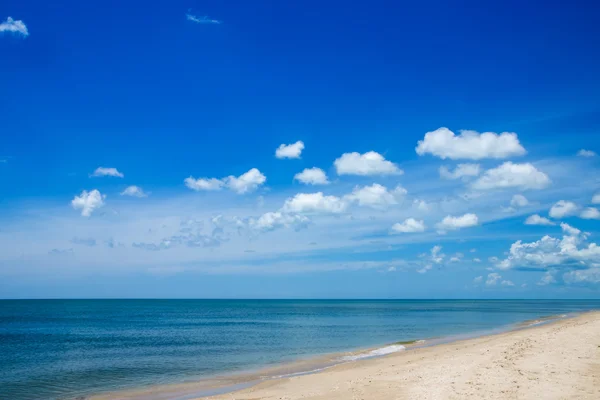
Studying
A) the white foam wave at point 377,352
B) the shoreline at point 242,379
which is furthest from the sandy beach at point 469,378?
the white foam wave at point 377,352

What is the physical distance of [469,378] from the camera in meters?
18.4

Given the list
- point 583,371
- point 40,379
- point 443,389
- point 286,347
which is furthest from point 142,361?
point 583,371

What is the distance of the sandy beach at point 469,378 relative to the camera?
52.5 ft

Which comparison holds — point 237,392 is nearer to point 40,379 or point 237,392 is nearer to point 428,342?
point 40,379

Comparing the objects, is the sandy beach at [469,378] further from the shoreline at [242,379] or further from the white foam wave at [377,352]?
the white foam wave at [377,352]

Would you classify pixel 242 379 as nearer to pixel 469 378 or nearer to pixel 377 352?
pixel 469 378

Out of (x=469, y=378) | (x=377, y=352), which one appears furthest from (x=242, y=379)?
(x=377, y=352)

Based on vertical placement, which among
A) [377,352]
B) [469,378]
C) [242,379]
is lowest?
[377,352]

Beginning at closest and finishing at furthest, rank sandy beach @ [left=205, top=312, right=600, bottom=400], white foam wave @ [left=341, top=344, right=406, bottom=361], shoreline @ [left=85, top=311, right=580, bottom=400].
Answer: sandy beach @ [left=205, top=312, right=600, bottom=400]
shoreline @ [left=85, top=311, right=580, bottom=400]
white foam wave @ [left=341, top=344, right=406, bottom=361]

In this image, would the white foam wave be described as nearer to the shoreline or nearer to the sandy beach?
the shoreline

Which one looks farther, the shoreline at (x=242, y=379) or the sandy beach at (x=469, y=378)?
the shoreline at (x=242, y=379)

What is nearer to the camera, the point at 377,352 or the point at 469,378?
the point at 469,378

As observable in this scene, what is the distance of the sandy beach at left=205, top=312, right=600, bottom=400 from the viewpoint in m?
16.0

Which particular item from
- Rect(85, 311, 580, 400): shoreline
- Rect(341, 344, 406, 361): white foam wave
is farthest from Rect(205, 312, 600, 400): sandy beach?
Rect(341, 344, 406, 361): white foam wave
